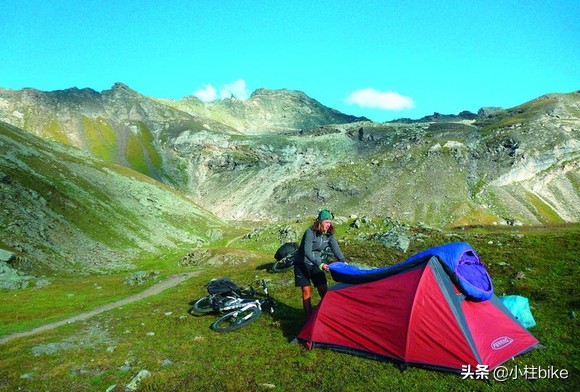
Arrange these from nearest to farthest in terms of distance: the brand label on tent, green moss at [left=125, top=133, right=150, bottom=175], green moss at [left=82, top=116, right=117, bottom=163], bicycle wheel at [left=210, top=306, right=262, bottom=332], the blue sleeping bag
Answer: the brand label on tent
the blue sleeping bag
bicycle wheel at [left=210, top=306, right=262, bottom=332]
green moss at [left=125, top=133, right=150, bottom=175]
green moss at [left=82, top=116, right=117, bottom=163]

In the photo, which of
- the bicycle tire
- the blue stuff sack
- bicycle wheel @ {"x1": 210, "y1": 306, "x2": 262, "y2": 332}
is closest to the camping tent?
the blue stuff sack

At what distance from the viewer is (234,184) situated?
15450 centimetres

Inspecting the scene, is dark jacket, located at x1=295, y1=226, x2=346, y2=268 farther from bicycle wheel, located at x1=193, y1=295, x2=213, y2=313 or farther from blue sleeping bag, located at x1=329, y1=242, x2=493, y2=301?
bicycle wheel, located at x1=193, y1=295, x2=213, y2=313

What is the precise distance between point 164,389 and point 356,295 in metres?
6.33

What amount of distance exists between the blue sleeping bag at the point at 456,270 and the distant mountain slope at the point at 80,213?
39.5 metres

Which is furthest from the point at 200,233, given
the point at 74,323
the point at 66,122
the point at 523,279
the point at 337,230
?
the point at 66,122

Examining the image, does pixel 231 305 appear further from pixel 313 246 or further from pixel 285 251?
pixel 285 251

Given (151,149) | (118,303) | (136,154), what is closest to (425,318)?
(118,303)

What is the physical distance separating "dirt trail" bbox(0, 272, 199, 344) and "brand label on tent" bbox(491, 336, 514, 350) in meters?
19.1

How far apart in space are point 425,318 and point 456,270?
1811 mm

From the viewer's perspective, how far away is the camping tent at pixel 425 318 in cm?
1085

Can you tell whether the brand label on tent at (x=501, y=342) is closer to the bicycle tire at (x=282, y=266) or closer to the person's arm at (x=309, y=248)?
the person's arm at (x=309, y=248)

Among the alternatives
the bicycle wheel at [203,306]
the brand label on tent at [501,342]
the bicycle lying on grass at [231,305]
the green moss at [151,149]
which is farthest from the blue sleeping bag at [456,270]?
the green moss at [151,149]

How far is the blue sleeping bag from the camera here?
459 inches
